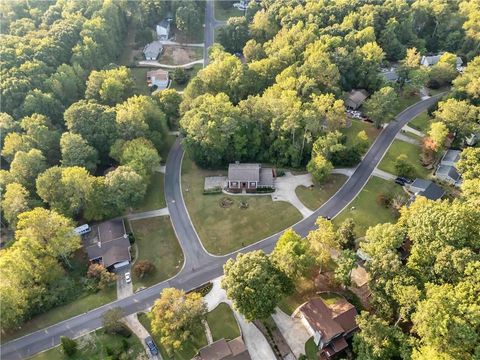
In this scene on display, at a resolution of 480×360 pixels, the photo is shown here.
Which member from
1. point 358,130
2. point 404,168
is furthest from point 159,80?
point 404,168

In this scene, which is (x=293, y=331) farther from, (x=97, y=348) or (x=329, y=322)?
(x=97, y=348)

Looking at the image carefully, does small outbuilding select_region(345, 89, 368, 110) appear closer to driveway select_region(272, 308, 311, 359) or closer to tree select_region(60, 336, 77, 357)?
driveway select_region(272, 308, 311, 359)

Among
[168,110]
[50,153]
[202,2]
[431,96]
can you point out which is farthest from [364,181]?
[202,2]

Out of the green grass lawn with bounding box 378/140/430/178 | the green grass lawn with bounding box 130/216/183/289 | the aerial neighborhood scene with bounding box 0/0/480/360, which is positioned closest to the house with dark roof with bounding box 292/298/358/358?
the aerial neighborhood scene with bounding box 0/0/480/360

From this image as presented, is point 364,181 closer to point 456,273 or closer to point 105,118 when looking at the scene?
point 456,273

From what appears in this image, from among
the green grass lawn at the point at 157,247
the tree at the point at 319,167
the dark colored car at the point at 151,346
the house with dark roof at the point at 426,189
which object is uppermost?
the tree at the point at 319,167

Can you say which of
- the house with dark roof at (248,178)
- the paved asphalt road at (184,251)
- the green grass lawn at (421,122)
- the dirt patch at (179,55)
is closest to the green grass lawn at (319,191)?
the paved asphalt road at (184,251)

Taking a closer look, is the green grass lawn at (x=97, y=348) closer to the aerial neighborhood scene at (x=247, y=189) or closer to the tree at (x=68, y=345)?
the aerial neighborhood scene at (x=247, y=189)
